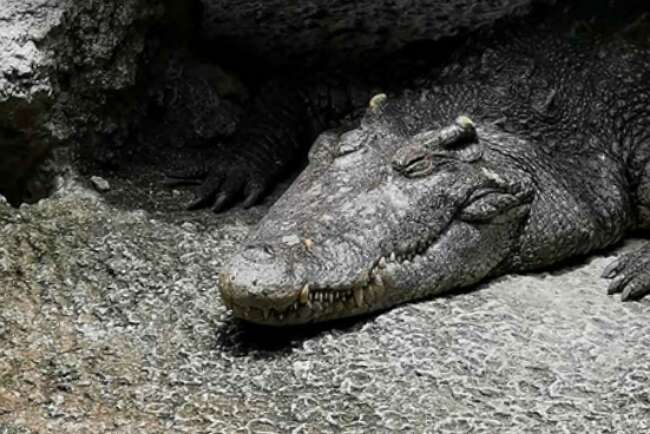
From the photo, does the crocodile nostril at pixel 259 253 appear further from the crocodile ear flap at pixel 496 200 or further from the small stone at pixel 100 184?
the small stone at pixel 100 184

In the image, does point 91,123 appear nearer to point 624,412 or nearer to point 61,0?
point 61,0

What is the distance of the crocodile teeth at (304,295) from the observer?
318cm

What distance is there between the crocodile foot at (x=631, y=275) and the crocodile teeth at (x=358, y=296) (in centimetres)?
74

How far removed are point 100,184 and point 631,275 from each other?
1.59 metres

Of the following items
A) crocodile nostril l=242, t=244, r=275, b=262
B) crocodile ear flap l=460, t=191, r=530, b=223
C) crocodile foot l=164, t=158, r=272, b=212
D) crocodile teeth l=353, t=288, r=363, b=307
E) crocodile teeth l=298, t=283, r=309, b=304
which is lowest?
crocodile foot l=164, t=158, r=272, b=212

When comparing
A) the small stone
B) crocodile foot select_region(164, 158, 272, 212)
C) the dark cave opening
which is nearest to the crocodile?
the dark cave opening

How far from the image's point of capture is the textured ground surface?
117 inches

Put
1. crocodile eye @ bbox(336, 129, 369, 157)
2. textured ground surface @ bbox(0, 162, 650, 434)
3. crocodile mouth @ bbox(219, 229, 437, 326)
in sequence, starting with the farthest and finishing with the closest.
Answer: crocodile eye @ bbox(336, 129, 369, 157), crocodile mouth @ bbox(219, 229, 437, 326), textured ground surface @ bbox(0, 162, 650, 434)

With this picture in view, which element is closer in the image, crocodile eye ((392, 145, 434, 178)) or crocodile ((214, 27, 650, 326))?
crocodile ((214, 27, 650, 326))

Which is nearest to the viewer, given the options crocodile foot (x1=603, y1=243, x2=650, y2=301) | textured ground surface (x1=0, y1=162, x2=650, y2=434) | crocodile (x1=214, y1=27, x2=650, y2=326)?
textured ground surface (x1=0, y1=162, x2=650, y2=434)

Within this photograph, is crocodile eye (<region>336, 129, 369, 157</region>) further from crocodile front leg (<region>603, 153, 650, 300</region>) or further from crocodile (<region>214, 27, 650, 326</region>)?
crocodile front leg (<region>603, 153, 650, 300</region>)

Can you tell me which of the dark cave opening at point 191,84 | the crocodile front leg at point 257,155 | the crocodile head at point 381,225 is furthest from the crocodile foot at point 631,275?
the crocodile front leg at point 257,155

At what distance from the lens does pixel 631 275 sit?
3.60 meters

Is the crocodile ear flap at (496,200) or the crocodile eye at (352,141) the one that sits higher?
the crocodile eye at (352,141)
